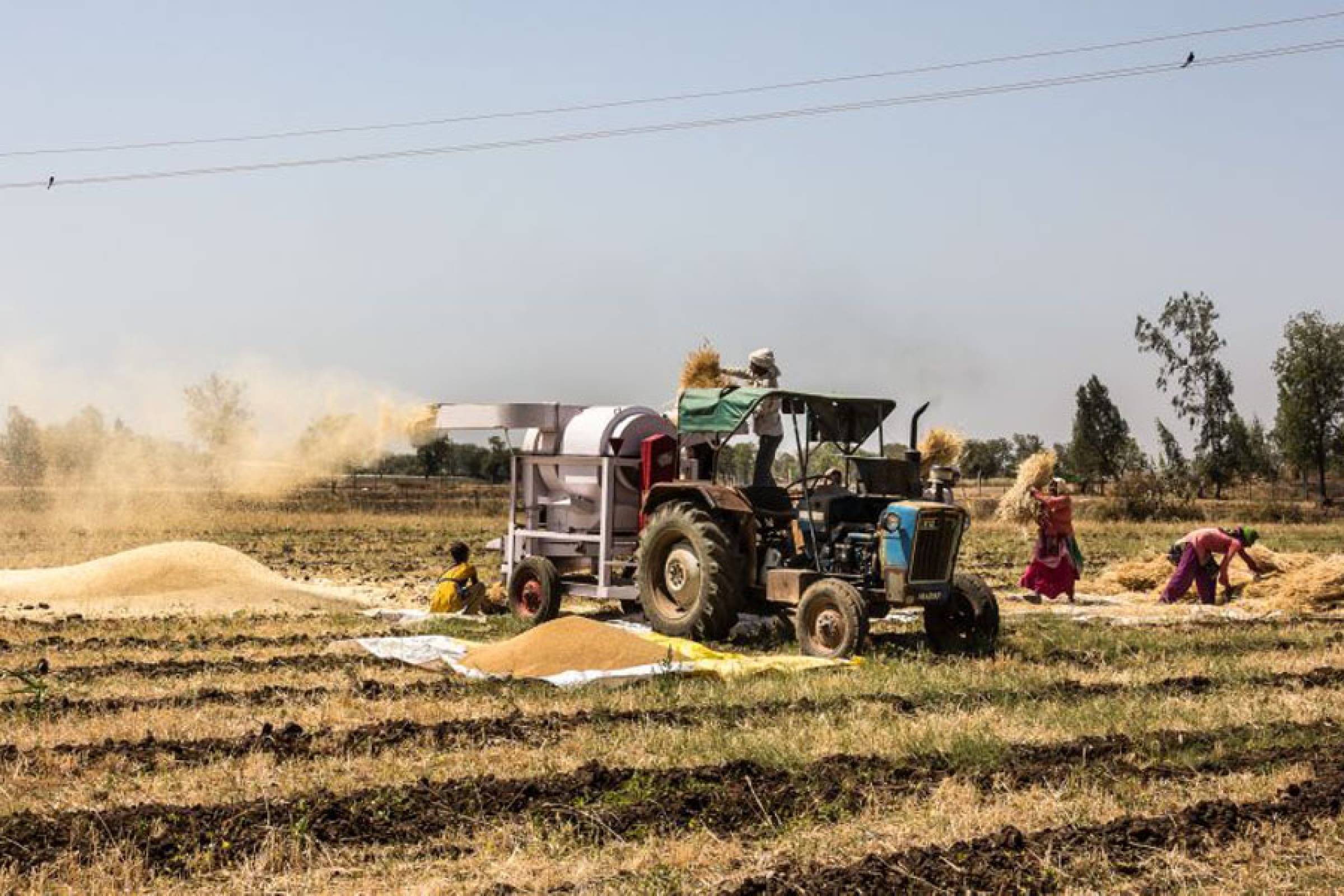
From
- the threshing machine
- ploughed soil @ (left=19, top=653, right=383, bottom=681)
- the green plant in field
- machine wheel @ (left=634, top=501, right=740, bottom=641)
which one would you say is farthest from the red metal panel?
the green plant in field

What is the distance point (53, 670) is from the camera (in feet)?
38.8

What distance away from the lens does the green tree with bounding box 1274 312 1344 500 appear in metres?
72.4

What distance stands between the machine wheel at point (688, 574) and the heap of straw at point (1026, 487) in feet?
27.8

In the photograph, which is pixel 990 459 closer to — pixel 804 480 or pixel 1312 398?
pixel 1312 398

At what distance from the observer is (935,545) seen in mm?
12805

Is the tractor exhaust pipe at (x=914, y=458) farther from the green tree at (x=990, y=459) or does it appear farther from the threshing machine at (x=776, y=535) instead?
the green tree at (x=990, y=459)

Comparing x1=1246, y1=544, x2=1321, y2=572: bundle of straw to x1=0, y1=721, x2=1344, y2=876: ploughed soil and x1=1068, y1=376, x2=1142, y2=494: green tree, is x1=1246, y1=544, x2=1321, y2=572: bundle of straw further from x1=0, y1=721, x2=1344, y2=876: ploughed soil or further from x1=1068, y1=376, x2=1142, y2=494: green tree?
x1=1068, y1=376, x2=1142, y2=494: green tree

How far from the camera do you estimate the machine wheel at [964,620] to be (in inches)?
523

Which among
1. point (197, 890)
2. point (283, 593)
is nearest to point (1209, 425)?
point (283, 593)

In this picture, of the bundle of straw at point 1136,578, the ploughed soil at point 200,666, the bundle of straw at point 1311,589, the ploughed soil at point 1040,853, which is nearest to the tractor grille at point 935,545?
the ploughed soil at point 200,666

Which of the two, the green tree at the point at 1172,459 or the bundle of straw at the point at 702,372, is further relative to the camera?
the green tree at the point at 1172,459

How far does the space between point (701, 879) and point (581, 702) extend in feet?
13.9

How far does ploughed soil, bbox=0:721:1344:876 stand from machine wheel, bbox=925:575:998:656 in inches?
181

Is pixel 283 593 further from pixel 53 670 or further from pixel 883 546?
pixel 883 546
